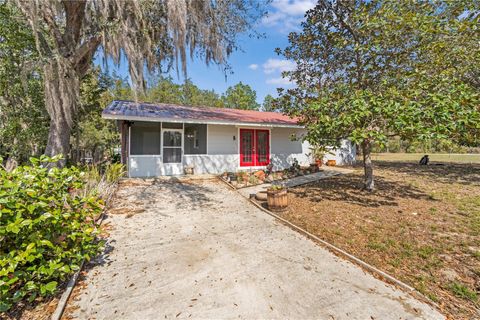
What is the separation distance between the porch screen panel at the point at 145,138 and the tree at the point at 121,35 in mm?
2335

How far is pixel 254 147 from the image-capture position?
11.8 meters

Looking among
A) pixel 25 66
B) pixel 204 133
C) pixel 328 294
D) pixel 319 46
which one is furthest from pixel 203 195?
pixel 319 46

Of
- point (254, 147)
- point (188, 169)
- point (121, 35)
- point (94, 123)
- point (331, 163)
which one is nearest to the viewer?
point (121, 35)

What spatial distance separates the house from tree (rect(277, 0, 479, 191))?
7.52 ft

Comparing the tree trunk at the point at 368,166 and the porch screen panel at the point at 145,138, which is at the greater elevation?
the porch screen panel at the point at 145,138

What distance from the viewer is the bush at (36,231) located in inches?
87.2

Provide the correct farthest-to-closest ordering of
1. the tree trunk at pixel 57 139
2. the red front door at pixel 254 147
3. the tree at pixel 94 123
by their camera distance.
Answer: the red front door at pixel 254 147, the tree at pixel 94 123, the tree trunk at pixel 57 139

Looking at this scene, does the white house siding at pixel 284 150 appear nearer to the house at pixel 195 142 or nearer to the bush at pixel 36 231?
the house at pixel 195 142

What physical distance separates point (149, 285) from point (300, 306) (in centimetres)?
191

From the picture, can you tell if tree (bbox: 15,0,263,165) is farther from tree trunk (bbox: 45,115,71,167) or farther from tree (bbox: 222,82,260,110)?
tree (bbox: 222,82,260,110)

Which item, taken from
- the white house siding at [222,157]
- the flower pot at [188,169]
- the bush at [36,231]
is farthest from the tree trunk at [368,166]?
the bush at [36,231]

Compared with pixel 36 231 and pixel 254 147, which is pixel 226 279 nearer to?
pixel 36 231

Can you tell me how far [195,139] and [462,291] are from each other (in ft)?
31.3

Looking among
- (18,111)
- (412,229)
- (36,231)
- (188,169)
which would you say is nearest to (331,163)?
(188,169)
